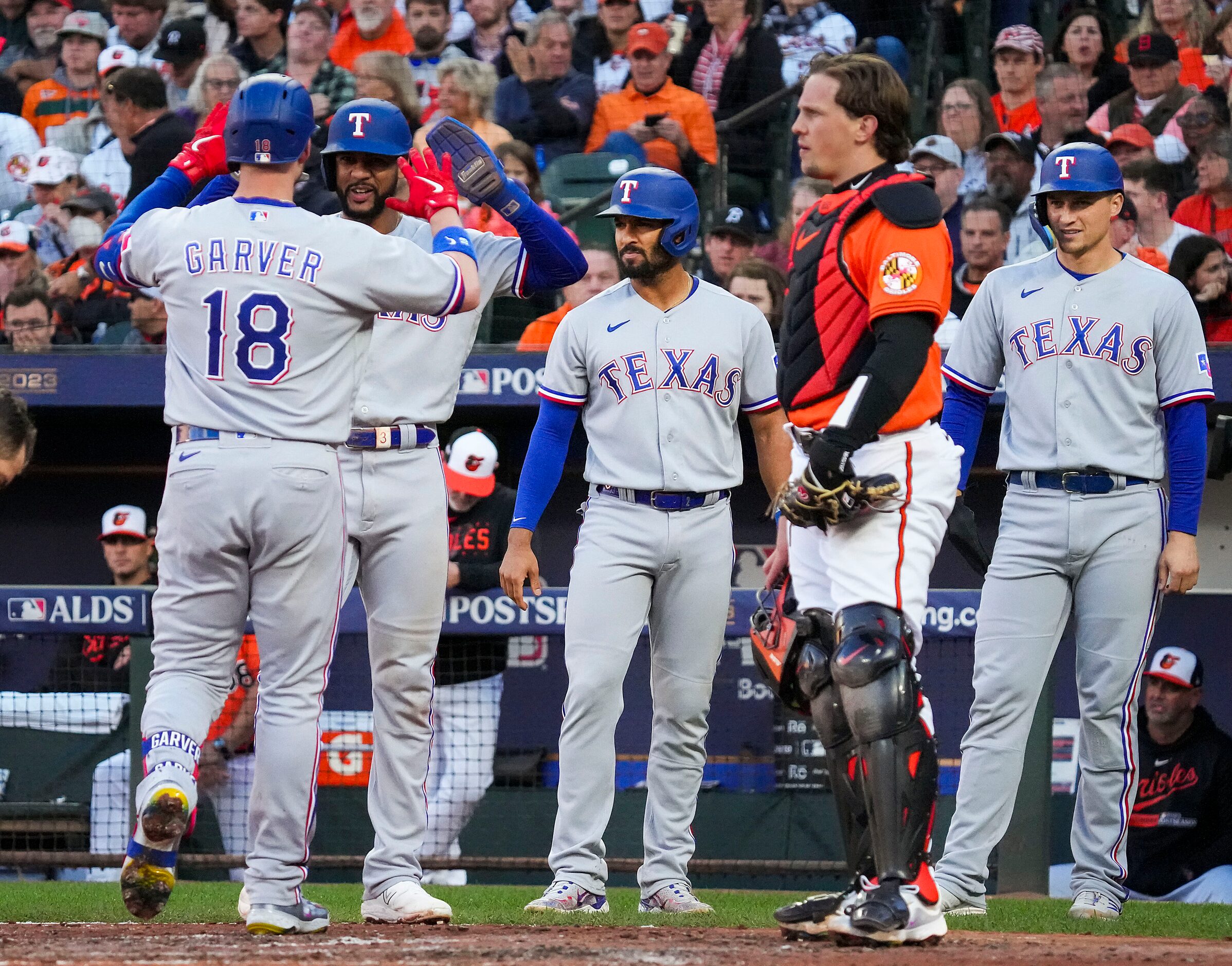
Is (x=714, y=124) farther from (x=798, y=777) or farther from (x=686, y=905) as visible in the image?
(x=686, y=905)

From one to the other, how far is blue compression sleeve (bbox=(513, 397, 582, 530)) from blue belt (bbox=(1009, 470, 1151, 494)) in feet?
4.55

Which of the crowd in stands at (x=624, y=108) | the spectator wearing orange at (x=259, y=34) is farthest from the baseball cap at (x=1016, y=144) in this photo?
the spectator wearing orange at (x=259, y=34)

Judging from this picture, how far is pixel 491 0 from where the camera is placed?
10.0m

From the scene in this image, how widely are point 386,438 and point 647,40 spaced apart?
530cm

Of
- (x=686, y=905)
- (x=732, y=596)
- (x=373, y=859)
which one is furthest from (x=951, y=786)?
(x=373, y=859)

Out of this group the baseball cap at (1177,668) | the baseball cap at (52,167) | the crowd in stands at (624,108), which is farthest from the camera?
the baseball cap at (52,167)

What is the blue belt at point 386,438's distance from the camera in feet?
14.0

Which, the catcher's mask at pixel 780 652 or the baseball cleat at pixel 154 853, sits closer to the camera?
the baseball cleat at pixel 154 853

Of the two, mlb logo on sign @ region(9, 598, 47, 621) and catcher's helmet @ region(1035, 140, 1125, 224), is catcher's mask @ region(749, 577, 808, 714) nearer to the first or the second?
catcher's helmet @ region(1035, 140, 1125, 224)

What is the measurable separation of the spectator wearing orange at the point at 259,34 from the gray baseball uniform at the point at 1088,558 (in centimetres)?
654

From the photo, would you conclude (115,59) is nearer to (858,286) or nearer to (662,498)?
(662,498)

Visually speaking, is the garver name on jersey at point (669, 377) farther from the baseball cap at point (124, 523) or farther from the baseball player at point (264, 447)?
the baseball cap at point (124, 523)

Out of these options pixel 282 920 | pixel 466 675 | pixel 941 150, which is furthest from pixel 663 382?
pixel 941 150

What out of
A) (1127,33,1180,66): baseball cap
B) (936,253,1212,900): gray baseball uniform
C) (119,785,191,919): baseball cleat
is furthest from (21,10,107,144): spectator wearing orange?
(119,785,191,919): baseball cleat
